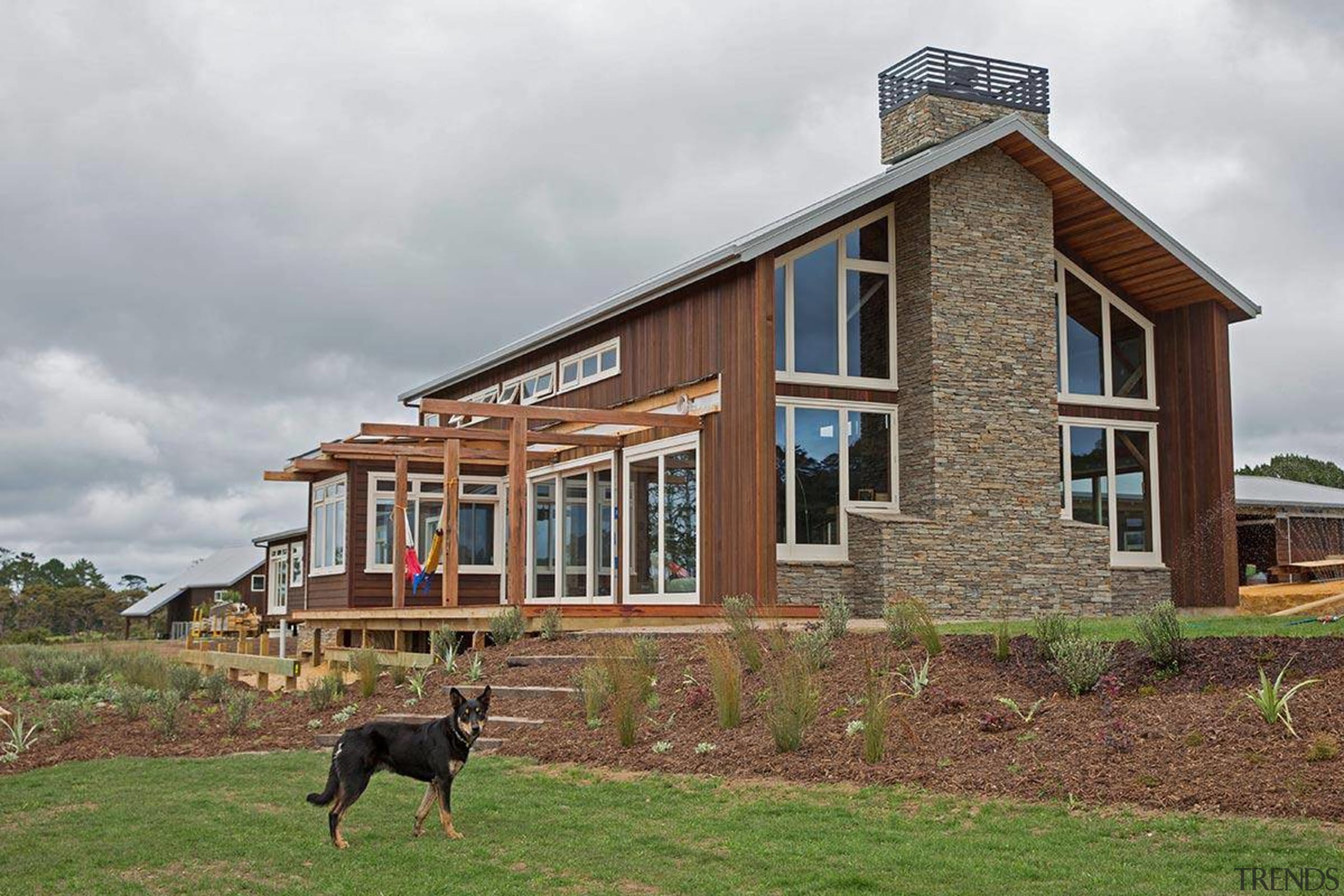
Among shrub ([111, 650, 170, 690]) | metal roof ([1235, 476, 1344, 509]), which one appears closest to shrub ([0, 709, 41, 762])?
shrub ([111, 650, 170, 690])

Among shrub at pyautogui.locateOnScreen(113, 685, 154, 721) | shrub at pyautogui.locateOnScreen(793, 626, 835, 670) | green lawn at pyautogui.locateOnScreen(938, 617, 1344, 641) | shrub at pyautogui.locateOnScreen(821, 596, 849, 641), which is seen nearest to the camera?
green lawn at pyautogui.locateOnScreen(938, 617, 1344, 641)

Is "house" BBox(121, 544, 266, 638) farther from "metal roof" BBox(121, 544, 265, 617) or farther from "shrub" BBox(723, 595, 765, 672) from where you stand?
"shrub" BBox(723, 595, 765, 672)

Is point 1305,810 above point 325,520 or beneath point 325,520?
beneath

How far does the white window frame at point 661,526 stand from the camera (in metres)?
16.9

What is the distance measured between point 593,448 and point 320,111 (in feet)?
21.5

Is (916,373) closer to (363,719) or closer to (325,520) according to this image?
(363,719)

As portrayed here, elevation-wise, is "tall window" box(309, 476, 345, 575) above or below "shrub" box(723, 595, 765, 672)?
above

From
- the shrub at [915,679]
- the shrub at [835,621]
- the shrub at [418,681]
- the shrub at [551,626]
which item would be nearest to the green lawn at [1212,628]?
the shrub at [835,621]

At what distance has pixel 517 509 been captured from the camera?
1571 cm

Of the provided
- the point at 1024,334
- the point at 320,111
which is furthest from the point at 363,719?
the point at 1024,334

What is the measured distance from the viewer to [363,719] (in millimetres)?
12242

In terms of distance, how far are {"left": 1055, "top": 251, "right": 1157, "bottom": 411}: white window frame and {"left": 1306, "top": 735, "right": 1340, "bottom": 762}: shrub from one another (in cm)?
1290

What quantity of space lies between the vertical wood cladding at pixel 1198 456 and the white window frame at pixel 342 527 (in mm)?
13445

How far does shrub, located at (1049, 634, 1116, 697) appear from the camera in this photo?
862cm
